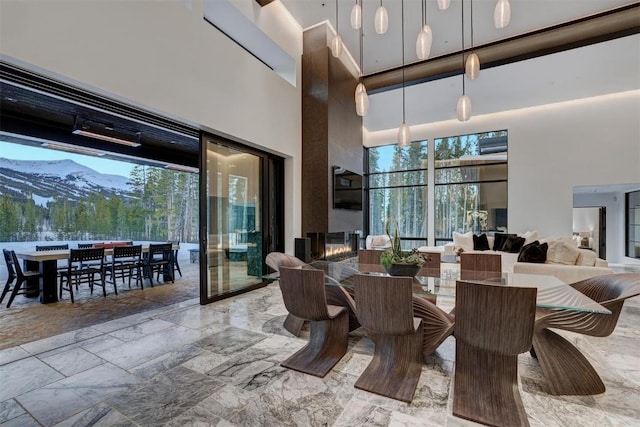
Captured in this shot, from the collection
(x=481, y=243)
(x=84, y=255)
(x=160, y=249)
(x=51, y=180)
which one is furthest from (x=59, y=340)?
(x=481, y=243)

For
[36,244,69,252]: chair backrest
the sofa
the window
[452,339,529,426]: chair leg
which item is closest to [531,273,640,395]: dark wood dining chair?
[452,339,529,426]: chair leg

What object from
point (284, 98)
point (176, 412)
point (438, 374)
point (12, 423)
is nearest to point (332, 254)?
point (284, 98)

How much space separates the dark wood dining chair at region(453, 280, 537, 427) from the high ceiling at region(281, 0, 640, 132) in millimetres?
4929

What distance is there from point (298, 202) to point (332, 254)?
5.31 feet

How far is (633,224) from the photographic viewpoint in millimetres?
8508

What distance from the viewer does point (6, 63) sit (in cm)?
225

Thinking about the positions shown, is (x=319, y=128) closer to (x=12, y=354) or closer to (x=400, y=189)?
(x=400, y=189)

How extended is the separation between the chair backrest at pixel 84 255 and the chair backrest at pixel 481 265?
17.5 ft

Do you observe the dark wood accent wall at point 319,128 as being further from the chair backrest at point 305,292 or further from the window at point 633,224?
the window at point 633,224

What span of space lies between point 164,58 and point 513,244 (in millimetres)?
7999

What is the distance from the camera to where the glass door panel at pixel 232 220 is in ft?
14.0

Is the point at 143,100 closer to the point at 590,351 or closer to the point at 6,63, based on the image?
the point at 6,63

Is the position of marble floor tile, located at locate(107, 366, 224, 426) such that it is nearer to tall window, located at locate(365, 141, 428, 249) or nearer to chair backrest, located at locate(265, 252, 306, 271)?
chair backrest, located at locate(265, 252, 306, 271)

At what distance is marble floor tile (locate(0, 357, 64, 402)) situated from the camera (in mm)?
2070
